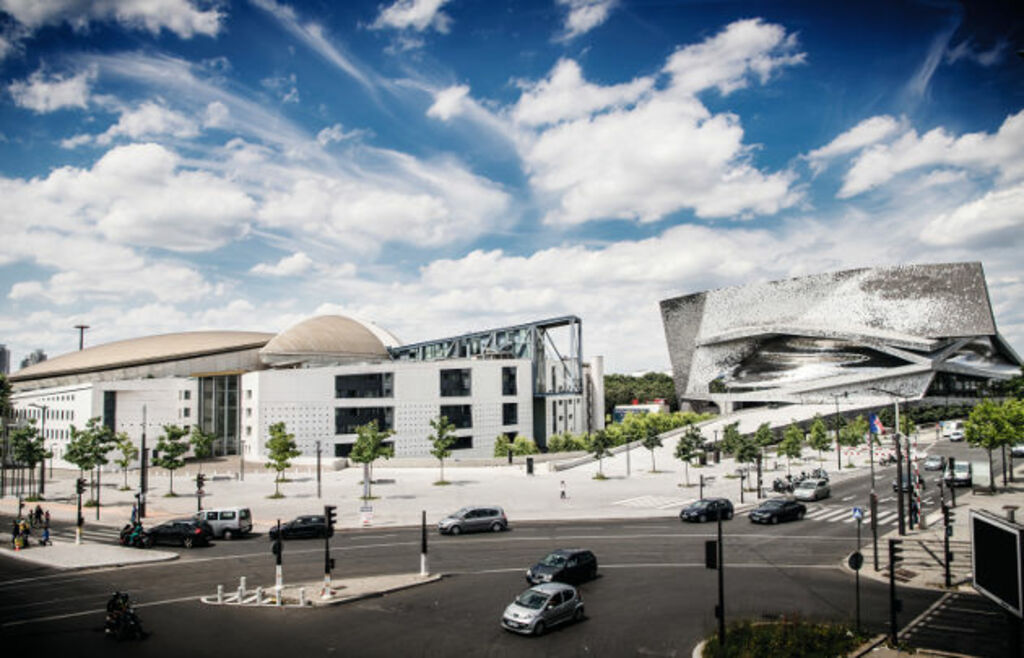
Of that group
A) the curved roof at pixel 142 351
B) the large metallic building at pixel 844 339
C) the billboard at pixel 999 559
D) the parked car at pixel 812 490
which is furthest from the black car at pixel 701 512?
the curved roof at pixel 142 351

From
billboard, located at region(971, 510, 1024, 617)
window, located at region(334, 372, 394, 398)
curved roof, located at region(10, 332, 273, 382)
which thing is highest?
curved roof, located at region(10, 332, 273, 382)

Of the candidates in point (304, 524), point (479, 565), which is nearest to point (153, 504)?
point (304, 524)

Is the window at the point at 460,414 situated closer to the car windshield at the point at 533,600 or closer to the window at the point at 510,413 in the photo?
the window at the point at 510,413

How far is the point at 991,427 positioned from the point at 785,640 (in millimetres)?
33383

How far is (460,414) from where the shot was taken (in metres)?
85.4

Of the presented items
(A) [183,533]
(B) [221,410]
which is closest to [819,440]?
(A) [183,533]

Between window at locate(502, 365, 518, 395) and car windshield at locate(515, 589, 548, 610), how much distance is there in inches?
2677

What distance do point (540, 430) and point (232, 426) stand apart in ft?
136

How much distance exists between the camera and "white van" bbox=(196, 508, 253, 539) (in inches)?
1403

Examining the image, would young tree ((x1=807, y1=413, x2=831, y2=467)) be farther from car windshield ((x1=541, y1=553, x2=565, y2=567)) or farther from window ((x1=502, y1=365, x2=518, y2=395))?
car windshield ((x1=541, y1=553, x2=565, y2=567))

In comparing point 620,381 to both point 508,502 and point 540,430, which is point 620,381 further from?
point 508,502

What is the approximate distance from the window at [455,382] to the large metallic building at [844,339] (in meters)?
45.9

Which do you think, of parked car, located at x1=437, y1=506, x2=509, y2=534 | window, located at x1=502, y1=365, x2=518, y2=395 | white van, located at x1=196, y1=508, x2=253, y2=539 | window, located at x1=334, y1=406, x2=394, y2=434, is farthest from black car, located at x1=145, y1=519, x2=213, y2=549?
window, located at x1=502, y1=365, x2=518, y2=395

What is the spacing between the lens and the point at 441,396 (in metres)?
84.5
